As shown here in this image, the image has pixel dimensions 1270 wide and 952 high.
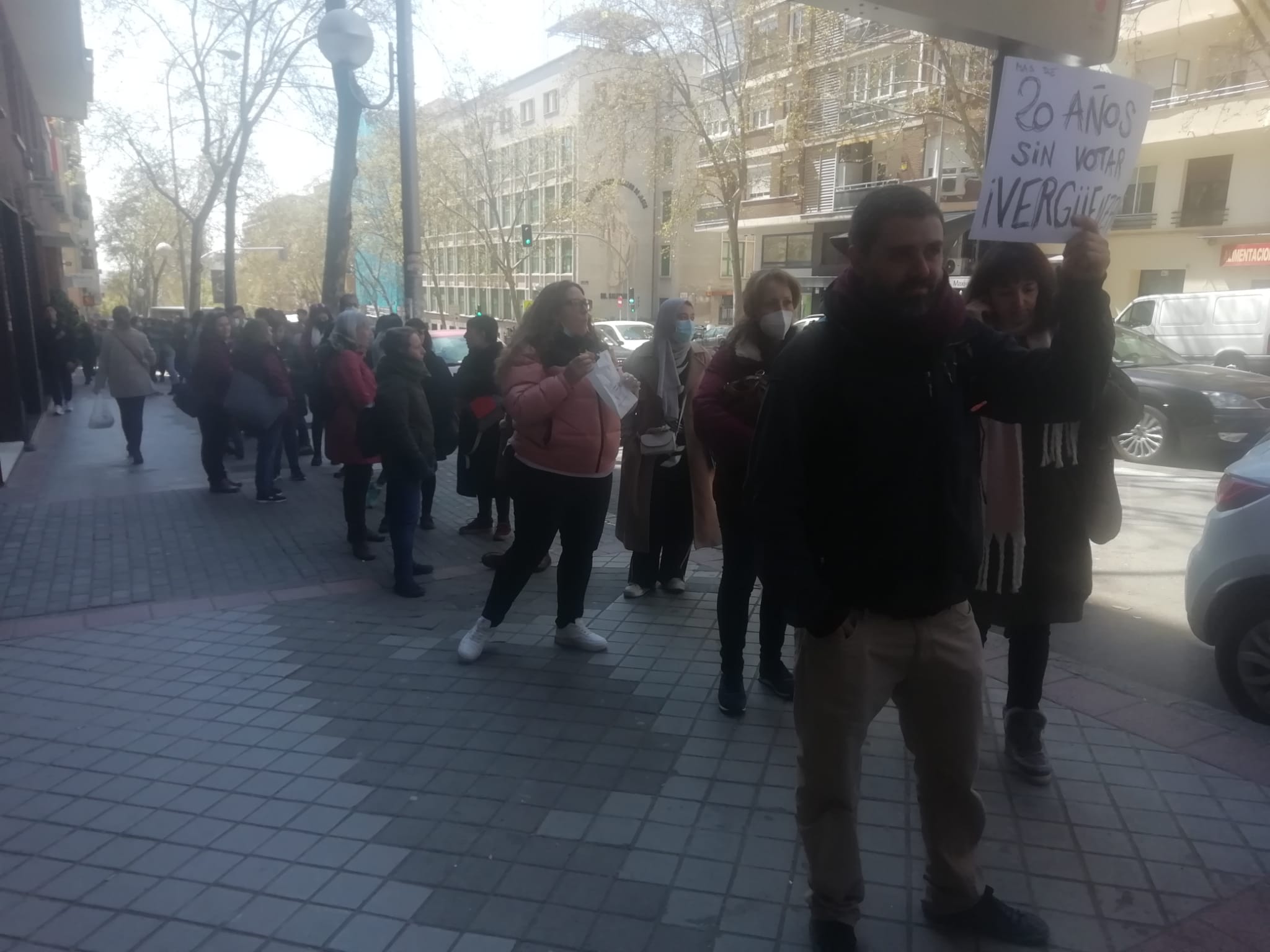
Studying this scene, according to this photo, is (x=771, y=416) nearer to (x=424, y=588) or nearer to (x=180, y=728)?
(x=180, y=728)

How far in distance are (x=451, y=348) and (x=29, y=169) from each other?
1119 centimetres

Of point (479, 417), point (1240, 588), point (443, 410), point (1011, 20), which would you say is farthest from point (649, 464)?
point (1240, 588)

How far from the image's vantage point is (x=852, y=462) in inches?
94.1

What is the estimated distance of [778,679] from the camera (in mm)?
4480

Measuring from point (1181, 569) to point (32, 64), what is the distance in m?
25.4

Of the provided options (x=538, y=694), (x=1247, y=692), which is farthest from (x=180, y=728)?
(x=1247, y=692)

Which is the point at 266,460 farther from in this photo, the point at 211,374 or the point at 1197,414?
the point at 1197,414

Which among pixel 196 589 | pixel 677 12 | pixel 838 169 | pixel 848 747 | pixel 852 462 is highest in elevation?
pixel 677 12

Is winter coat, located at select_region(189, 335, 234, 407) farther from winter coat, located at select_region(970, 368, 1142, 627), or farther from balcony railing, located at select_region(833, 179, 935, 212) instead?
balcony railing, located at select_region(833, 179, 935, 212)

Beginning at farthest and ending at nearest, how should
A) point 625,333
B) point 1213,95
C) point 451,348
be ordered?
point 1213,95
point 625,333
point 451,348

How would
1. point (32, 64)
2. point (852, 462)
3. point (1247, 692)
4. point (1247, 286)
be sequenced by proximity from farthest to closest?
point (1247, 286) < point (32, 64) < point (1247, 692) < point (852, 462)

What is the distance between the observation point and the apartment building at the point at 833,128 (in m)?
21.5

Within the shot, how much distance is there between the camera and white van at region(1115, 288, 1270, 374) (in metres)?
15.8

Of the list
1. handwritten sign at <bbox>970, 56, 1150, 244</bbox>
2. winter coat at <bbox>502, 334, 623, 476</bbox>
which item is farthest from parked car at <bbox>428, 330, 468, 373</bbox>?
handwritten sign at <bbox>970, 56, 1150, 244</bbox>
